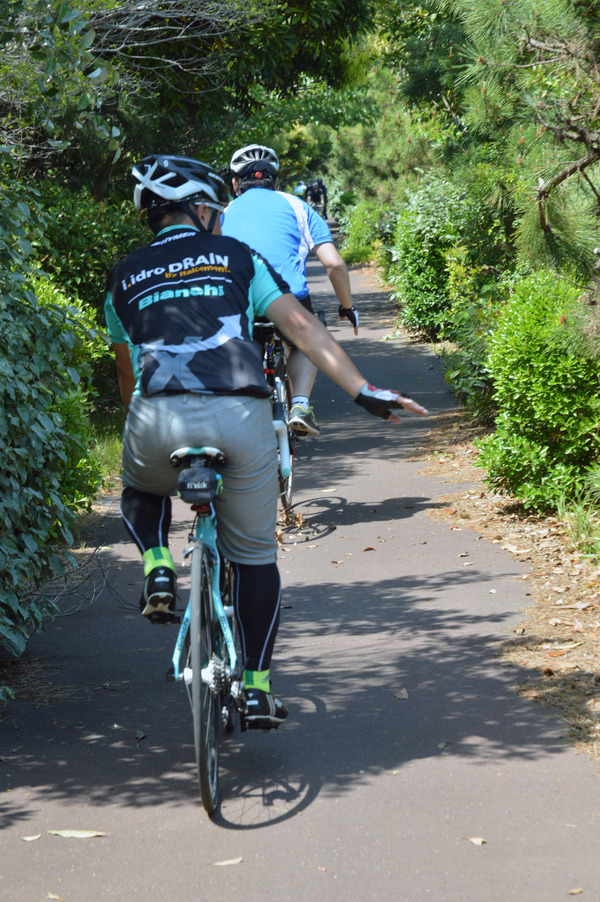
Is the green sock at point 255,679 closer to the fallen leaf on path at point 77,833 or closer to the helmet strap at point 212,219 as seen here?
the fallen leaf on path at point 77,833

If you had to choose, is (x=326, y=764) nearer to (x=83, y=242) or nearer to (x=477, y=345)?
(x=477, y=345)

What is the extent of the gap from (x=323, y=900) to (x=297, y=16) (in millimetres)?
10544

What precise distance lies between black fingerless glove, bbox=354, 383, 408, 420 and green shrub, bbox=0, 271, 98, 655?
5.03 ft

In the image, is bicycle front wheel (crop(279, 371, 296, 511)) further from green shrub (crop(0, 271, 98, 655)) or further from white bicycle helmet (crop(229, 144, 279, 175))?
green shrub (crop(0, 271, 98, 655))

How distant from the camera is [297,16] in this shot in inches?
460

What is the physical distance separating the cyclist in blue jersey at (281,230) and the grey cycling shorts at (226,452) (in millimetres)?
3276

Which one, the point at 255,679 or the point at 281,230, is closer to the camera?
the point at 255,679

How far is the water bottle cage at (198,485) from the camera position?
329cm

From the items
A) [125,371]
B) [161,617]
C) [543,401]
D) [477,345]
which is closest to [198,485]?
[161,617]

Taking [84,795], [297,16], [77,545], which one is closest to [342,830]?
[84,795]

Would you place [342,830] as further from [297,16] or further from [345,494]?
[297,16]

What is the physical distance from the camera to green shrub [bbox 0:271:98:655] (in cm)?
429

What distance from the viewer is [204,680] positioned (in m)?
3.36

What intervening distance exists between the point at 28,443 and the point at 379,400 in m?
1.78
